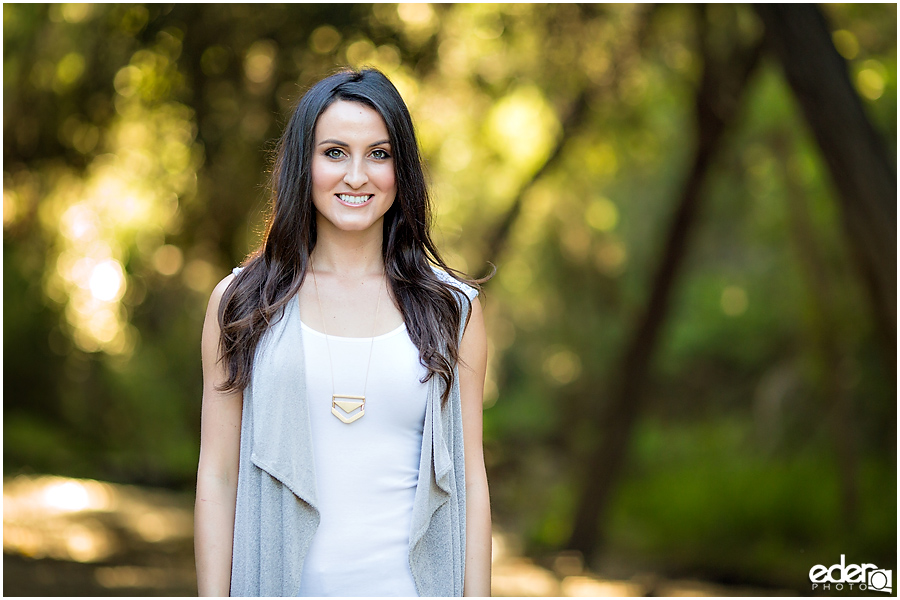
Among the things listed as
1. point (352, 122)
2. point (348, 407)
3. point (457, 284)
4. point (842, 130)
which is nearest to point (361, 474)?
point (348, 407)

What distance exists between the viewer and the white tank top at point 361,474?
226 centimetres

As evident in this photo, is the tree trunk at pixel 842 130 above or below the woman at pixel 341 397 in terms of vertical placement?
above

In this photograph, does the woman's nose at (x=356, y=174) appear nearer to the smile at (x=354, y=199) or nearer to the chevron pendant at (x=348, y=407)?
the smile at (x=354, y=199)

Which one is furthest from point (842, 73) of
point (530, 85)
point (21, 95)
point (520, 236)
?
point (520, 236)

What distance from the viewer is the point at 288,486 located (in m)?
2.23

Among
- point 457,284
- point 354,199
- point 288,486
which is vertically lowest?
point 288,486

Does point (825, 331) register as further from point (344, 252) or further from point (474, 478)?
point (344, 252)

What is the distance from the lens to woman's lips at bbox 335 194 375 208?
2383 millimetres

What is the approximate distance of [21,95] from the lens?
25.5 ft

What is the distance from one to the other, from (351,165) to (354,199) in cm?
9

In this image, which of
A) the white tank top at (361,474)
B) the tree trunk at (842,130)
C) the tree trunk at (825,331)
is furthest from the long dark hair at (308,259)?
the tree trunk at (825,331)

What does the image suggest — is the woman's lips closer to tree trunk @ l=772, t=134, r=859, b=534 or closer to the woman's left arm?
the woman's left arm

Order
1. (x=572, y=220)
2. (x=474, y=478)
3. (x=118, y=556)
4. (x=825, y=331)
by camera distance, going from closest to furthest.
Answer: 1. (x=474, y=478)
2. (x=118, y=556)
3. (x=825, y=331)
4. (x=572, y=220)

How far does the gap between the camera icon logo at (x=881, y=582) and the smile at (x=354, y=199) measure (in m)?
6.28
